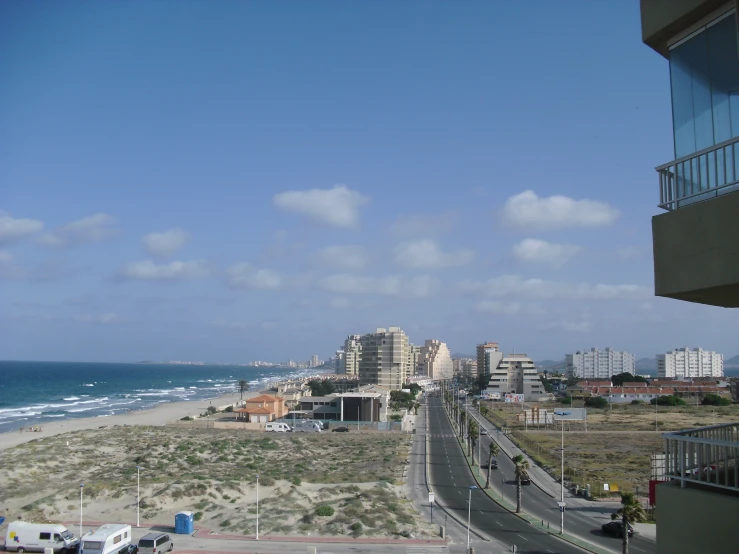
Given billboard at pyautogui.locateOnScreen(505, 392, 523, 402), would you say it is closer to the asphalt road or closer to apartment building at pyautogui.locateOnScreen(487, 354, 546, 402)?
apartment building at pyautogui.locateOnScreen(487, 354, 546, 402)

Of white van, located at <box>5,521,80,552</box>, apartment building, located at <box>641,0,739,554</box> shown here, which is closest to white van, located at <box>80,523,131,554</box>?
white van, located at <box>5,521,80,552</box>

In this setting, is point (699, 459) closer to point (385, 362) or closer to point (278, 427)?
point (278, 427)

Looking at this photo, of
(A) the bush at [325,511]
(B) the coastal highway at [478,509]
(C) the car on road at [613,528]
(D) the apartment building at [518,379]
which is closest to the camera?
(B) the coastal highway at [478,509]

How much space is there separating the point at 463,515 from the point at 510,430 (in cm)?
5214

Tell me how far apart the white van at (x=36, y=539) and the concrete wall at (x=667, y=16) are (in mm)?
31318

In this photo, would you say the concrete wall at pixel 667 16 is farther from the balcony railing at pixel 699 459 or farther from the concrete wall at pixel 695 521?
the concrete wall at pixel 695 521

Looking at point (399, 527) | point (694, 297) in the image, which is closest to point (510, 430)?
point (399, 527)

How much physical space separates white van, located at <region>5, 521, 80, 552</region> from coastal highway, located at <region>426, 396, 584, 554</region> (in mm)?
19829

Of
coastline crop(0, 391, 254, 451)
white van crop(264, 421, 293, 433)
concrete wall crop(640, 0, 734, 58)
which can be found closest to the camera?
concrete wall crop(640, 0, 734, 58)

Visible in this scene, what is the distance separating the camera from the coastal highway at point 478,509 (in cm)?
3125

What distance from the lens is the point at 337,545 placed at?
29859mm

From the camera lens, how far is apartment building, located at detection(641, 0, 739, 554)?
4445mm

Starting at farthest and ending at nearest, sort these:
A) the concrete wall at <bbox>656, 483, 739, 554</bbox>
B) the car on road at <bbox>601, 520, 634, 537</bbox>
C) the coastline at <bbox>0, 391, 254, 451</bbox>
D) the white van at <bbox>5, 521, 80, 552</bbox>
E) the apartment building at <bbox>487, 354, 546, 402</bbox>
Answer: the apartment building at <bbox>487, 354, 546, 402</bbox> → the coastline at <bbox>0, 391, 254, 451</bbox> → the car on road at <bbox>601, 520, 634, 537</bbox> → the white van at <bbox>5, 521, 80, 552</bbox> → the concrete wall at <bbox>656, 483, 739, 554</bbox>

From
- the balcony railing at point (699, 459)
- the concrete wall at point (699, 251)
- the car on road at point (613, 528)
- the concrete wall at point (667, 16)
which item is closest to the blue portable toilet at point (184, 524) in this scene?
the car on road at point (613, 528)
